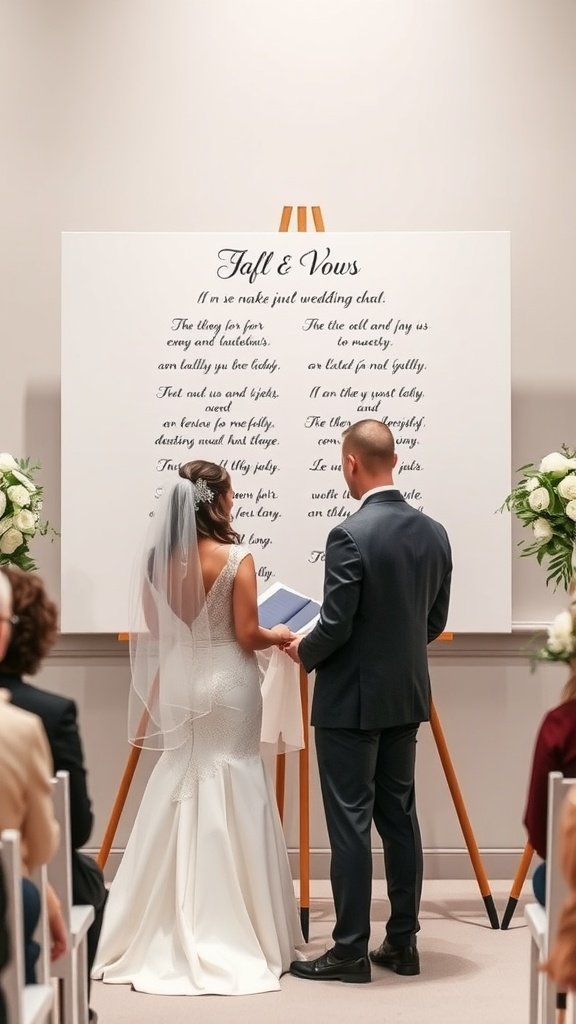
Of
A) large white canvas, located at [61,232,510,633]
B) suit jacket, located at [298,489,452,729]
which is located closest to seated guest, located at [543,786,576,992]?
suit jacket, located at [298,489,452,729]

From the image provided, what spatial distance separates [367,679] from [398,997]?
1064mm

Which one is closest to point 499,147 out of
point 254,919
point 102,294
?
point 102,294

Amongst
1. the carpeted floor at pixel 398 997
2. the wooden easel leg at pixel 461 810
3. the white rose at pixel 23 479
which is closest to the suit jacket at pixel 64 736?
the carpeted floor at pixel 398 997

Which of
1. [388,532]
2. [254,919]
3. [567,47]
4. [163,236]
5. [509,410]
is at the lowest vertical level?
[254,919]

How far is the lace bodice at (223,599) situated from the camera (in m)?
4.50

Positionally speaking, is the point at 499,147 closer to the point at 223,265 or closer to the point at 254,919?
the point at 223,265

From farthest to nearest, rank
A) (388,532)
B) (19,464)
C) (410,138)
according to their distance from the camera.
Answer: (410,138), (19,464), (388,532)

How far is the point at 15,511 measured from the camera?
4.98 metres

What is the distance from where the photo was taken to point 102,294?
17.7ft

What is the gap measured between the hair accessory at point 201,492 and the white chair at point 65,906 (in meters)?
1.59

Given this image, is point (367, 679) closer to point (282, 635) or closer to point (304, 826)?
point (282, 635)

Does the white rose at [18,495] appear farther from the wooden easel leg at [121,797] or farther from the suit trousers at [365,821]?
the suit trousers at [365,821]

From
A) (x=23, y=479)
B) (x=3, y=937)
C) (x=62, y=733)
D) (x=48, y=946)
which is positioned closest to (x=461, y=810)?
(x=23, y=479)

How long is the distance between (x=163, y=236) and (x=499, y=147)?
5.37 feet
